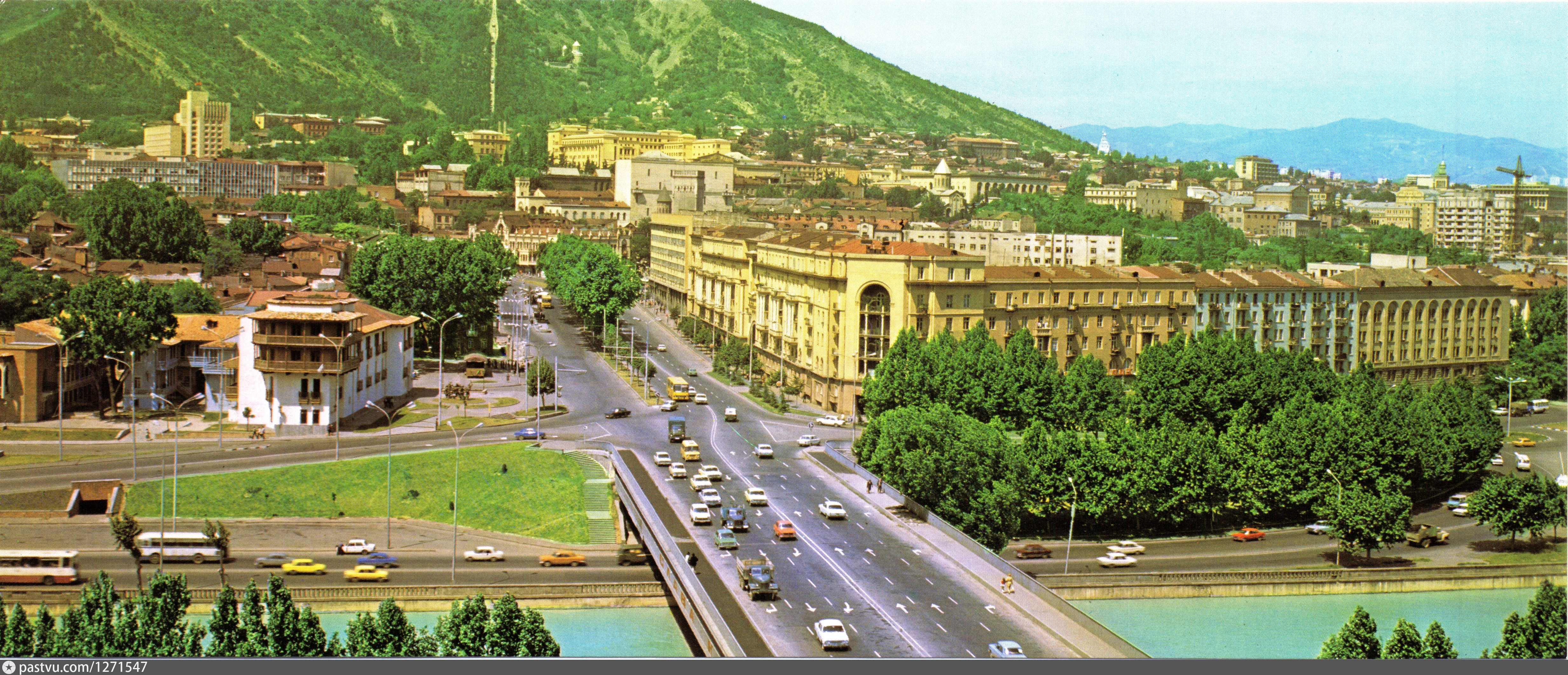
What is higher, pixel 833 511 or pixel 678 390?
pixel 678 390

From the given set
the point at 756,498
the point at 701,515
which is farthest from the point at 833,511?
the point at 701,515

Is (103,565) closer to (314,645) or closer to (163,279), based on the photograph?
(314,645)

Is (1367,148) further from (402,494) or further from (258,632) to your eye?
(258,632)

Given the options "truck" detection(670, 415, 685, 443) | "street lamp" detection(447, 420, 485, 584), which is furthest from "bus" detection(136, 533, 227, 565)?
"truck" detection(670, 415, 685, 443)

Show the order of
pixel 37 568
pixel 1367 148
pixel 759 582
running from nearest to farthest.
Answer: pixel 759 582, pixel 37 568, pixel 1367 148

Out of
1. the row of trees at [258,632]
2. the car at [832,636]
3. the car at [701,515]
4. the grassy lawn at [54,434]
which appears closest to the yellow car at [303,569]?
the row of trees at [258,632]

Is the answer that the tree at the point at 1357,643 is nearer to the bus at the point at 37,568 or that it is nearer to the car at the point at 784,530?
the car at the point at 784,530

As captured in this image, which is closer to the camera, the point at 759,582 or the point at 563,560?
the point at 759,582
